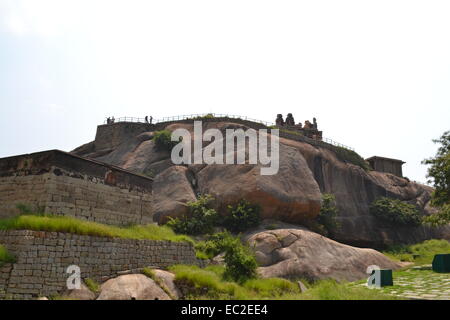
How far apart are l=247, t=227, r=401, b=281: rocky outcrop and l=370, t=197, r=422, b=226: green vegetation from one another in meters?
9.65

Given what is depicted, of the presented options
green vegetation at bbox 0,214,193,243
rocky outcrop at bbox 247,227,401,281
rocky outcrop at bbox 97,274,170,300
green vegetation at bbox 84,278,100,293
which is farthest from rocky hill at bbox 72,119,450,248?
green vegetation at bbox 84,278,100,293

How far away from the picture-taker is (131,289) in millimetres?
11961

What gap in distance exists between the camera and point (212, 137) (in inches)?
1086

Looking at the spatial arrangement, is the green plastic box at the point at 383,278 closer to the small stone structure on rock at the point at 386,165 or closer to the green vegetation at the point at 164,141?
the green vegetation at the point at 164,141

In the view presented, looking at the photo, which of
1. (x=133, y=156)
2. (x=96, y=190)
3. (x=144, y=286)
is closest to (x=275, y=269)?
(x=144, y=286)

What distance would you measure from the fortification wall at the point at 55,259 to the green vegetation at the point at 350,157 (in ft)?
74.2

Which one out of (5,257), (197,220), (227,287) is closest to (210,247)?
(197,220)

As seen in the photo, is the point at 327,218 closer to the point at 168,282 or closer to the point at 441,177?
the point at 441,177

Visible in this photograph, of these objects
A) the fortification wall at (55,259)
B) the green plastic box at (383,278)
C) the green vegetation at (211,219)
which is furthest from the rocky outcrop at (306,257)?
the green plastic box at (383,278)

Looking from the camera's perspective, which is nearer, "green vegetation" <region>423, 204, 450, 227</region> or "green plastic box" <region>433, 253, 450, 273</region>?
"green plastic box" <region>433, 253, 450, 273</region>

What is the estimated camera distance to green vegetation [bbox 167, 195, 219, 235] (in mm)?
21422

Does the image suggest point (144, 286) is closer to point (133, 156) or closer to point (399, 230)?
point (133, 156)

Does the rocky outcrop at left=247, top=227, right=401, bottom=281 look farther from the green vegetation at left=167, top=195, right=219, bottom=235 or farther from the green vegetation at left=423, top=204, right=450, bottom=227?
the green vegetation at left=423, top=204, right=450, bottom=227

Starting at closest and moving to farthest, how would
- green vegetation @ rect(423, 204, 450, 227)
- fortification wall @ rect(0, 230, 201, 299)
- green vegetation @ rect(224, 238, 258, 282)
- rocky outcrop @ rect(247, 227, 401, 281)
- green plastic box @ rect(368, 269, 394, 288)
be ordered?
1. fortification wall @ rect(0, 230, 201, 299)
2. green plastic box @ rect(368, 269, 394, 288)
3. green vegetation @ rect(224, 238, 258, 282)
4. green vegetation @ rect(423, 204, 450, 227)
5. rocky outcrop @ rect(247, 227, 401, 281)
